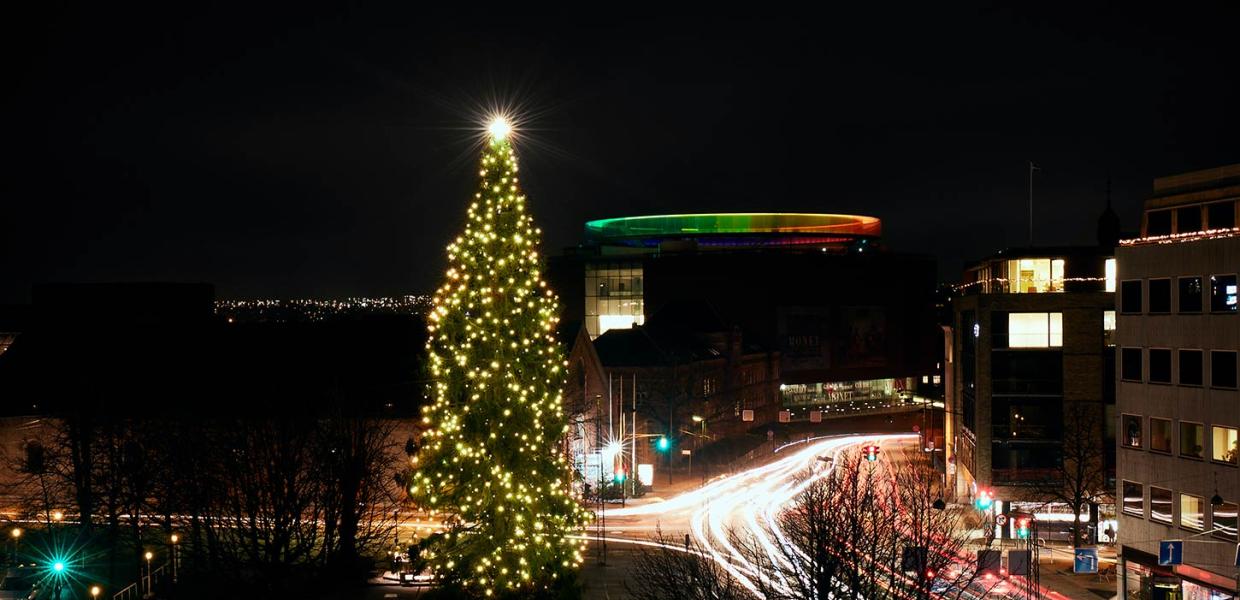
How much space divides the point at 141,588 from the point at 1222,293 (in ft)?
139

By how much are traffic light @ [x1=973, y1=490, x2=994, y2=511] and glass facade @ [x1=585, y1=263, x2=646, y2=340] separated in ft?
310

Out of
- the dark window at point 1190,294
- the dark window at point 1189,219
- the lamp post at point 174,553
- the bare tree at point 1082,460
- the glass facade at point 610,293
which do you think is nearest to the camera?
the dark window at point 1190,294

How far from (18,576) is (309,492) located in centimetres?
1212

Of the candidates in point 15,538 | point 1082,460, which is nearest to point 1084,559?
point 1082,460

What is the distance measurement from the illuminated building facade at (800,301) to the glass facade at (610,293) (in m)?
0.13

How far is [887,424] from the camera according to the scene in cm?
13788

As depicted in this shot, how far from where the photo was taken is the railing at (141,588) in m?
48.2

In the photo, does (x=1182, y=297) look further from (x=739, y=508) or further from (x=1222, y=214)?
(x=739, y=508)

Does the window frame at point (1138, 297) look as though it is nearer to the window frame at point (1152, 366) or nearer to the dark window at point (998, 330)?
the window frame at point (1152, 366)

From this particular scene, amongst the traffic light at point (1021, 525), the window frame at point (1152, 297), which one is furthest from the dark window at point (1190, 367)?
Result: the traffic light at point (1021, 525)

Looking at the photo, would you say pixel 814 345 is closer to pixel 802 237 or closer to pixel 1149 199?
pixel 802 237

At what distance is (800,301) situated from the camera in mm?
154875

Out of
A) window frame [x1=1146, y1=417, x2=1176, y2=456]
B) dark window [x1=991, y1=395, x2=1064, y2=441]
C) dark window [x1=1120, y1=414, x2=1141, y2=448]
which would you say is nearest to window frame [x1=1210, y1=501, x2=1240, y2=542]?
window frame [x1=1146, y1=417, x2=1176, y2=456]

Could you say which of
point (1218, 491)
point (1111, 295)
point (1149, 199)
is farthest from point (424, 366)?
point (1111, 295)
